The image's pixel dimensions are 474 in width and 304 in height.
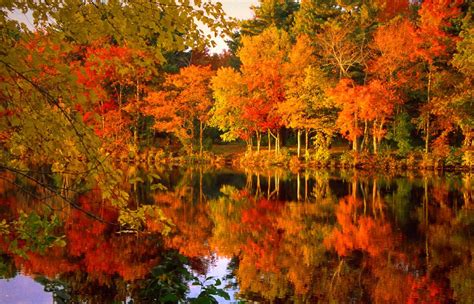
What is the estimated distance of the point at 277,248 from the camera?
41.5 ft

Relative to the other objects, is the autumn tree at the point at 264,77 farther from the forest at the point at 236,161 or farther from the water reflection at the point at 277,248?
the water reflection at the point at 277,248

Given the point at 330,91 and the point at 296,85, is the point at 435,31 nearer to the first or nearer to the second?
the point at 330,91

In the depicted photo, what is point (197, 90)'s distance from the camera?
3869 centimetres

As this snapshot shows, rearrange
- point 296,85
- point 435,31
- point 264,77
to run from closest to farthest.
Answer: point 435,31, point 296,85, point 264,77

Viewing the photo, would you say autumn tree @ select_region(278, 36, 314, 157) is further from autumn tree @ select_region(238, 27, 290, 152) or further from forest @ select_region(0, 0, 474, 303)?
autumn tree @ select_region(238, 27, 290, 152)

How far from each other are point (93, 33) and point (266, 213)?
14310 mm

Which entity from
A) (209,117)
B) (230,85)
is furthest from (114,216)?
(209,117)

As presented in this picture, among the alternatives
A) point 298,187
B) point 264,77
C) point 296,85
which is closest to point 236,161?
point 264,77

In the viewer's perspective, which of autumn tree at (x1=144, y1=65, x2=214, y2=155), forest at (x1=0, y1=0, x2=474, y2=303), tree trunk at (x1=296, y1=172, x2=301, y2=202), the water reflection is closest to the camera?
forest at (x1=0, y1=0, x2=474, y2=303)

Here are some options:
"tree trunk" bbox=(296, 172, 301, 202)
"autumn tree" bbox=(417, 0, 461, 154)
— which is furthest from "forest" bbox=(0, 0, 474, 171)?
"tree trunk" bbox=(296, 172, 301, 202)

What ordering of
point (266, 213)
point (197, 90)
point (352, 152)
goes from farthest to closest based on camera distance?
1. point (197, 90)
2. point (352, 152)
3. point (266, 213)

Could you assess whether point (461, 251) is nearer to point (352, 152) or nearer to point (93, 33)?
point (93, 33)

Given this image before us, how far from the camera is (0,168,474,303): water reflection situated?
30.3ft

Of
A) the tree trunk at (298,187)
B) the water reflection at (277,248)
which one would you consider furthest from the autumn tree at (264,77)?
the water reflection at (277,248)
